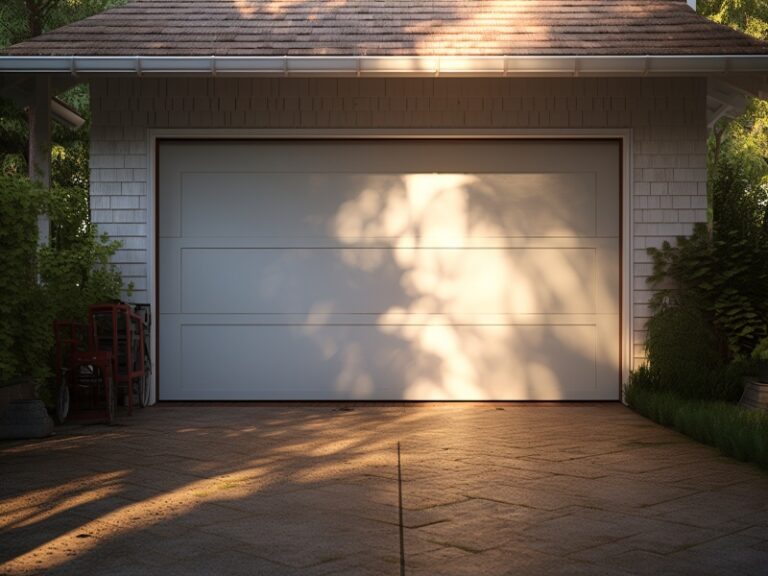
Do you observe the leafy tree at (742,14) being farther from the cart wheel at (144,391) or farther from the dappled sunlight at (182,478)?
the dappled sunlight at (182,478)

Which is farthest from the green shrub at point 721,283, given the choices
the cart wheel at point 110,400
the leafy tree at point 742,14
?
the leafy tree at point 742,14

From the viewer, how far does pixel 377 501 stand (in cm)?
534

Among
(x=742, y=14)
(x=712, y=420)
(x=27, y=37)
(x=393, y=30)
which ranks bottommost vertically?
(x=712, y=420)

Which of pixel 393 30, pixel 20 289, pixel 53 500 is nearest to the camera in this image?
pixel 53 500

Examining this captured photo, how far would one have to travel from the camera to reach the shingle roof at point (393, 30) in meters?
9.18

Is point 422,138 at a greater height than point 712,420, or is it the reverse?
point 422,138

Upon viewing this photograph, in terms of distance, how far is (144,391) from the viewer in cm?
956

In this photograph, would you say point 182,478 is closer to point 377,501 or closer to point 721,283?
point 377,501

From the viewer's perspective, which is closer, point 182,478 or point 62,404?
point 182,478

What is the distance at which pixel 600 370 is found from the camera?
388 inches

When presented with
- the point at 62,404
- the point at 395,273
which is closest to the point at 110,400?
the point at 62,404

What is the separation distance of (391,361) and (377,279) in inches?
30.0

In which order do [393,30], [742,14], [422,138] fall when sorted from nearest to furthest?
[393,30] → [422,138] → [742,14]

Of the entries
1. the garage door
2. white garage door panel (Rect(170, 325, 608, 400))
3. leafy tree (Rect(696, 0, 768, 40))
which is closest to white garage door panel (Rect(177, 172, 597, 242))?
the garage door
